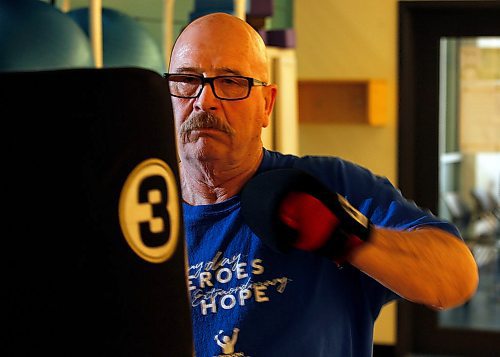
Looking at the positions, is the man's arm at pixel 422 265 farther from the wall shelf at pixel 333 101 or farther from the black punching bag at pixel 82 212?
the wall shelf at pixel 333 101

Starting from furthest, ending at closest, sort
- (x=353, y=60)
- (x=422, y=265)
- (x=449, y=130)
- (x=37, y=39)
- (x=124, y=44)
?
1. (x=449, y=130)
2. (x=353, y=60)
3. (x=124, y=44)
4. (x=37, y=39)
5. (x=422, y=265)

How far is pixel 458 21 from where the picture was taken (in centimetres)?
483

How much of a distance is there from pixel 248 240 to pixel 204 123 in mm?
176

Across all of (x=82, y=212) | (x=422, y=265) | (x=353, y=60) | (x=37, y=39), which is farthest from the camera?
(x=353, y=60)

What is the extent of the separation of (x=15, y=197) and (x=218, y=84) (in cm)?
69

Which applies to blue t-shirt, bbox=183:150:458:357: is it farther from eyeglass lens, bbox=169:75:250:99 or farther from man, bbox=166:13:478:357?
eyeglass lens, bbox=169:75:250:99

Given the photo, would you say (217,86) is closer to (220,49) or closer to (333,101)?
(220,49)

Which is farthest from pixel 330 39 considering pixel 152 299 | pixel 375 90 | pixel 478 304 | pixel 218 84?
pixel 152 299

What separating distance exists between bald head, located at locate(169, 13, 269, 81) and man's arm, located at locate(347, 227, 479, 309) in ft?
1.01

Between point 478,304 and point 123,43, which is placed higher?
point 123,43

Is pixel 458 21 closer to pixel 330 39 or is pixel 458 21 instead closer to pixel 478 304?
pixel 330 39

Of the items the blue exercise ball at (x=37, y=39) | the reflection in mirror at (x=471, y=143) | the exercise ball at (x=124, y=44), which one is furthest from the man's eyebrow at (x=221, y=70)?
the reflection in mirror at (x=471, y=143)

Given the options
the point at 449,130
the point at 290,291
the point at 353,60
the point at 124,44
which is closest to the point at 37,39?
the point at 124,44

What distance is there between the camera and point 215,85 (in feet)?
3.79
